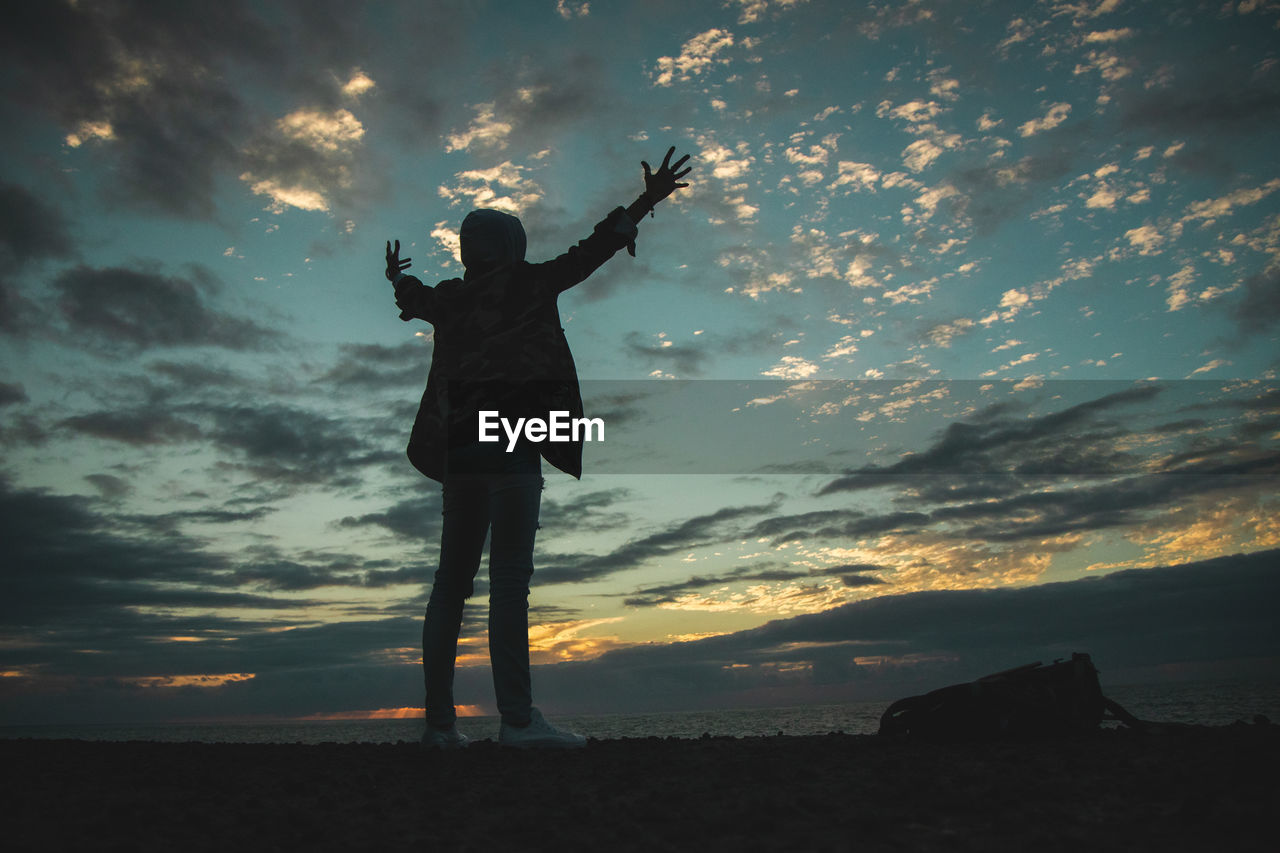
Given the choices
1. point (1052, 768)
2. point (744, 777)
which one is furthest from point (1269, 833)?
point (744, 777)

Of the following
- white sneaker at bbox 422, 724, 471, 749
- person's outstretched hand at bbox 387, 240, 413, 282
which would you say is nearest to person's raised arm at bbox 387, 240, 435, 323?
person's outstretched hand at bbox 387, 240, 413, 282

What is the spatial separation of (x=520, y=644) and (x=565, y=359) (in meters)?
1.94

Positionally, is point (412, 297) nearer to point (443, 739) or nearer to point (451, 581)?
point (451, 581)

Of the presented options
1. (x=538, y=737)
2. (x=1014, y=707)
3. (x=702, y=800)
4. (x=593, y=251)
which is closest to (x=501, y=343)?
(x=593, y=251)

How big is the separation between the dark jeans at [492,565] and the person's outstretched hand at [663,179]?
203 cm

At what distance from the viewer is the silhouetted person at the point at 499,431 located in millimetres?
4488

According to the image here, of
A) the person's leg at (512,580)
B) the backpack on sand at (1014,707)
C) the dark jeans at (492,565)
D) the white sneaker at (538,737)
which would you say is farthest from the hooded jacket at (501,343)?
the backpack on sand at (1014,707)

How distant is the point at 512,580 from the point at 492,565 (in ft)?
0.56

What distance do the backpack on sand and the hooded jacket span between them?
2.50 m

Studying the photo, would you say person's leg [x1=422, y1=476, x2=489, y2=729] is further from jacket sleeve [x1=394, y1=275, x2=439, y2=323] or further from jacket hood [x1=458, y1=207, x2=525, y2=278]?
jacket hood [x1=458, y1=207, x2=525, y2=278]

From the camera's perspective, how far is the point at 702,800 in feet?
8.17

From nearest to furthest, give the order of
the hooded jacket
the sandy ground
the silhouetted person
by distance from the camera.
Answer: the sandy ground < the silhouetted person < the hooded jacket

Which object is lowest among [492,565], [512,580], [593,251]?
[512,580]

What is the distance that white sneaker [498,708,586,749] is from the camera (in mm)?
4086
